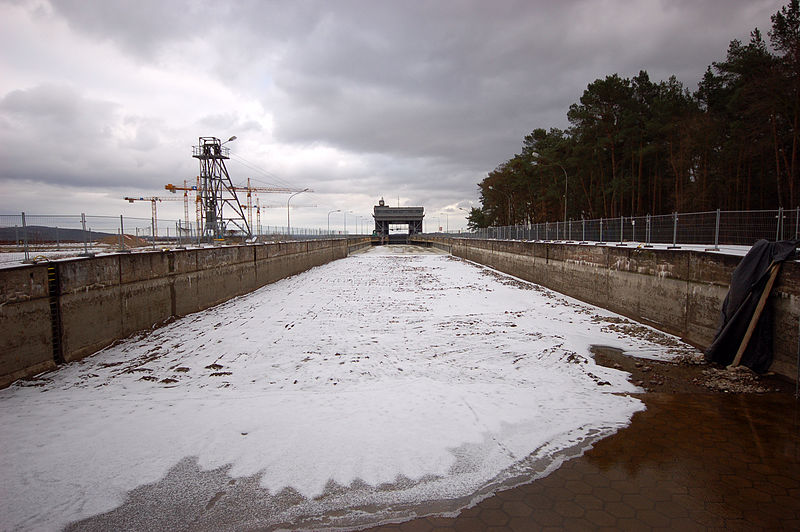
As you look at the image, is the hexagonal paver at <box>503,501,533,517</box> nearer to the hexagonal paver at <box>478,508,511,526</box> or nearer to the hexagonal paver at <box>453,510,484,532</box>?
the hexagonal paver at <box>478,508,511,526</box>

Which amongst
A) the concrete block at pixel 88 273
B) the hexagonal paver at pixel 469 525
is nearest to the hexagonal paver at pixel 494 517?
the hexagonal paver at pixel 469 525

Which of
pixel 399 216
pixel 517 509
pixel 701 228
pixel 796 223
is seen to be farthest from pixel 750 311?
pixel 399 216

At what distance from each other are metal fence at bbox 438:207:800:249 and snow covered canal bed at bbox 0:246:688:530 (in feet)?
15.5

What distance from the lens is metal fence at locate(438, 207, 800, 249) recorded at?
1105 cm

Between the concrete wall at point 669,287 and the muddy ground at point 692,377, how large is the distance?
1.32ft

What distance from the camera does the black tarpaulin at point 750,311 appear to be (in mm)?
7039

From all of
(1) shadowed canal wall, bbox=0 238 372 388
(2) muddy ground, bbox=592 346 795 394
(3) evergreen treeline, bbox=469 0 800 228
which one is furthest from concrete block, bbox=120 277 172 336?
(3) evergreen treeline, bbox=469 0 800 228

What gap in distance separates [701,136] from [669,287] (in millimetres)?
30983

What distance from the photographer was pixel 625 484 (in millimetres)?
4141

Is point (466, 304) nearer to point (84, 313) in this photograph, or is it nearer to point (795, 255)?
point (795, 255)

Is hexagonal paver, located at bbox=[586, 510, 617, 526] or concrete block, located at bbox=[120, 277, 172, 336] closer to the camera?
hexagonal paver, located at bbox=[586, 510, 617, 526]

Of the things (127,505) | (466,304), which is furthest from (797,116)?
(127,505)

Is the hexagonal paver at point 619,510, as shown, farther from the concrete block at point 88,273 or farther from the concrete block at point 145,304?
the concrete block at point 145,304

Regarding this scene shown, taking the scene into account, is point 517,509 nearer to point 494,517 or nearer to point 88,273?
point 494,517
